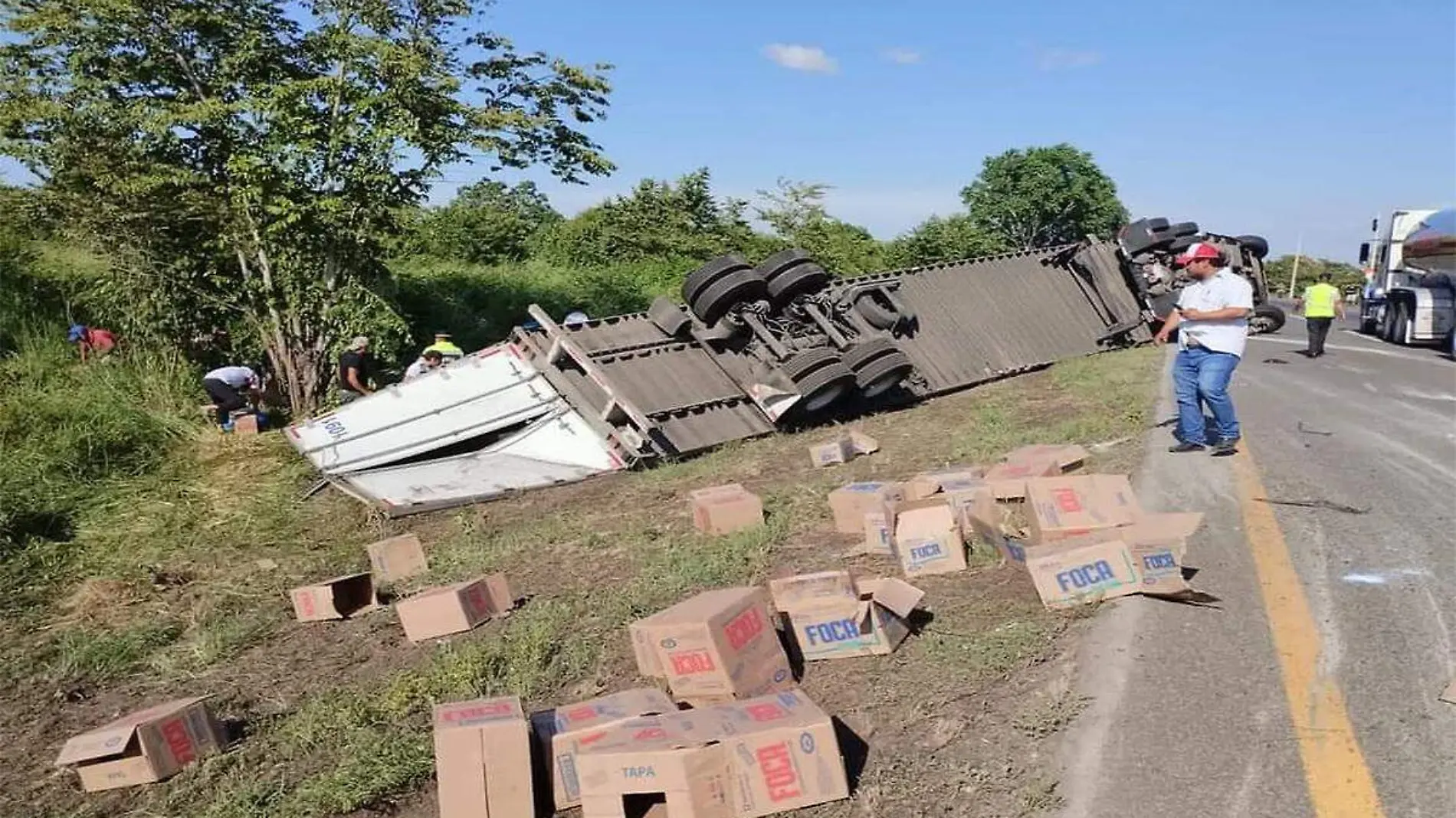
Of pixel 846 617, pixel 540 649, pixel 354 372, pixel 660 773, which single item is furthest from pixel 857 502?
pixel 354 372

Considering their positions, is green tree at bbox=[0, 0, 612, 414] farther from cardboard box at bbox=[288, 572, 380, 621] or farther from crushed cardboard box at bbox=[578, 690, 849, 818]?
crushed cardboard box at bbox=[578, 690, 849, 818]

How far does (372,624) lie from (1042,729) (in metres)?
3.80

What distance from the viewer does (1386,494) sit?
5219 millimetres

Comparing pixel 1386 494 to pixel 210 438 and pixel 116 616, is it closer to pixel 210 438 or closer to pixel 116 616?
pixel 116 616

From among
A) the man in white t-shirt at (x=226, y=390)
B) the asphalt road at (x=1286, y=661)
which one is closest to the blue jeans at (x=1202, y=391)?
the asphalt road at (x=1286, y=661)

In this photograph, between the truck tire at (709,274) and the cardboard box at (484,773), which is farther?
the truck tire at (709,274)

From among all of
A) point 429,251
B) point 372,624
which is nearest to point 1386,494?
Result: point 372,624

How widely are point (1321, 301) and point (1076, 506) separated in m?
11.1

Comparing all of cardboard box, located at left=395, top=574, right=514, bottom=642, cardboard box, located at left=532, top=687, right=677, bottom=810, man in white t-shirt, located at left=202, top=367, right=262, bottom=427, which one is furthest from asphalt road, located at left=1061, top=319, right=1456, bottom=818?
man in white t-shirt, located at left=202, top=367, right=262, bottom=427

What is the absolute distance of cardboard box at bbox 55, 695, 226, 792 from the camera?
3707mm

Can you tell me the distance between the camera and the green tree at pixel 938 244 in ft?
108

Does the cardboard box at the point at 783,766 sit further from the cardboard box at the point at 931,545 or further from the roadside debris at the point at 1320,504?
the roadside debris at the point at 1320,504

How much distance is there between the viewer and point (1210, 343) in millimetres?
6043

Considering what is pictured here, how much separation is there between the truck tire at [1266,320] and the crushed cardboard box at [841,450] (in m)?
11.2
